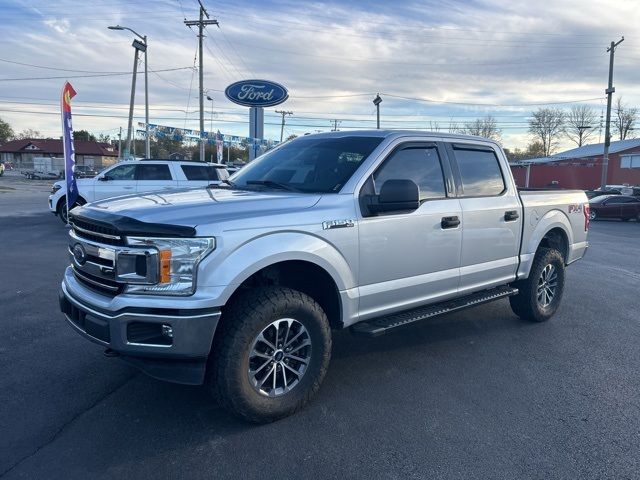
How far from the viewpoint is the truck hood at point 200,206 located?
3.18 meters

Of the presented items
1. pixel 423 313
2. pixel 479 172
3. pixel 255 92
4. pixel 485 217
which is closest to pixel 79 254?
pixel 423 313

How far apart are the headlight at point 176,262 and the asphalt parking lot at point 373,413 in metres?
1.01

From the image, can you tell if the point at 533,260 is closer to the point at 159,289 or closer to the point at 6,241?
the point at 159,289

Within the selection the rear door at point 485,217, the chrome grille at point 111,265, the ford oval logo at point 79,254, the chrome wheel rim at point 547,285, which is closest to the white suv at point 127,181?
the rear door at point 485,217

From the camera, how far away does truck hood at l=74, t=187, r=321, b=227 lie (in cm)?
318

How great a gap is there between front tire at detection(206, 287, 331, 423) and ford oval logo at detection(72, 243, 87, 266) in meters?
1.10

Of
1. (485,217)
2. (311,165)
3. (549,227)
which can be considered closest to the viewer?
(311,165)

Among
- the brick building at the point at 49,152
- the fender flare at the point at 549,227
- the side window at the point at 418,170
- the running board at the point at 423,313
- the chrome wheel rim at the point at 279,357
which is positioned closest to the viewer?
the chrome wheel rim at the point at 279,357

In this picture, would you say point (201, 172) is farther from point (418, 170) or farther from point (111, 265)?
point (111, 265)

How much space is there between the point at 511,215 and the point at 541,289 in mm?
1262

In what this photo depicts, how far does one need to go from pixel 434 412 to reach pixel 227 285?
5.93 ft

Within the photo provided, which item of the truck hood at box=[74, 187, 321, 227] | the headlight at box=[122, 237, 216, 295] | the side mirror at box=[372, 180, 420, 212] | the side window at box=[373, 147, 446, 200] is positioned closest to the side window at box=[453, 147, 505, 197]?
the side window at box=[373, 147, 446, 200]

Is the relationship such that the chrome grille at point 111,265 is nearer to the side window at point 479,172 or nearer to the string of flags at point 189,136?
the side window at point 479,172

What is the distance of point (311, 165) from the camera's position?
4438mm
